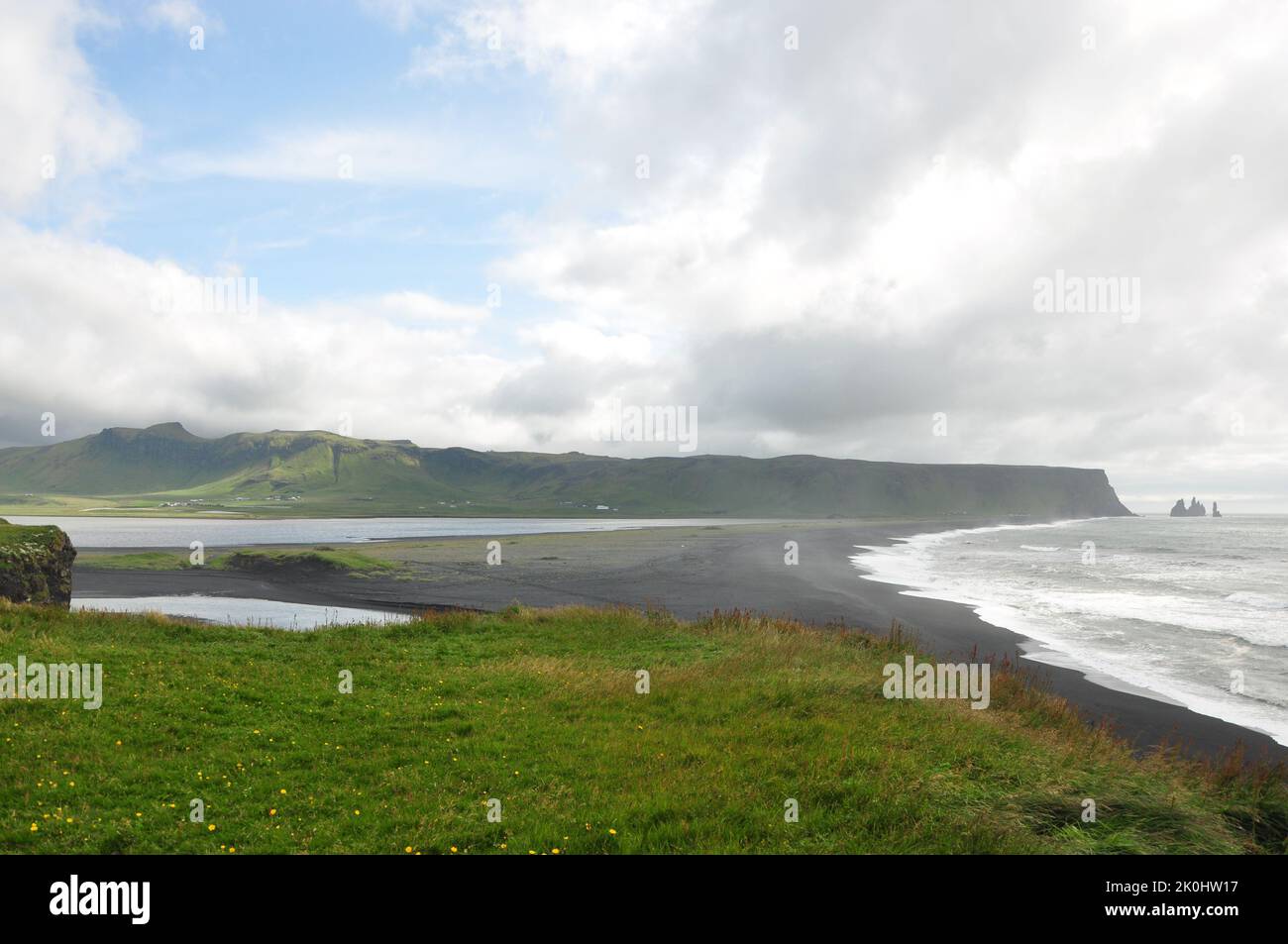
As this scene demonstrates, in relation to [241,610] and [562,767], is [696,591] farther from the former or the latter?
[562,767]

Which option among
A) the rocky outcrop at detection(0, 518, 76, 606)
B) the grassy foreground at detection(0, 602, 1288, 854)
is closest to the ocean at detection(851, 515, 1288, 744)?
the grassy foreground at detection(0, 602, 1288, 854)

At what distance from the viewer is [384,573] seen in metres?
57.3

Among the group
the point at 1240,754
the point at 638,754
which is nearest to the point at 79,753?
the point at 638,754

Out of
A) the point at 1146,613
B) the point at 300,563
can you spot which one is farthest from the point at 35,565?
the point at 1146,613

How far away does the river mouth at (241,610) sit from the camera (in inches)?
1347

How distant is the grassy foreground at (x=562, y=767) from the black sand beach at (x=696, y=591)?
5184 millimetres

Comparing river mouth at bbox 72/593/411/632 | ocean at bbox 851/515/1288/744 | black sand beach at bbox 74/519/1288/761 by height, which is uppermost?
river mouth at bbox 72/593/411/632

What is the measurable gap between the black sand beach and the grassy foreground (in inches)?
204

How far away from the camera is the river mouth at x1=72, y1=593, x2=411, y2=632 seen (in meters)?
34.2

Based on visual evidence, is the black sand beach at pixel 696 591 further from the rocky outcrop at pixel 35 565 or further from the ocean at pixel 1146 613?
the rocky outcrop at pixel 35 565

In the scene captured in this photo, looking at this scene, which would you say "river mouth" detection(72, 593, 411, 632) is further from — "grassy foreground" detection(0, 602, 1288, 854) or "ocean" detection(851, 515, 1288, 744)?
"ocean" detection(851, 515, 1288, 744)

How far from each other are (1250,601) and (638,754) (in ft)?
177

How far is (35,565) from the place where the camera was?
29688mm

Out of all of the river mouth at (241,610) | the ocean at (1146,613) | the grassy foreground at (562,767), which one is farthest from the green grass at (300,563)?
the ocean at (1146,613)
